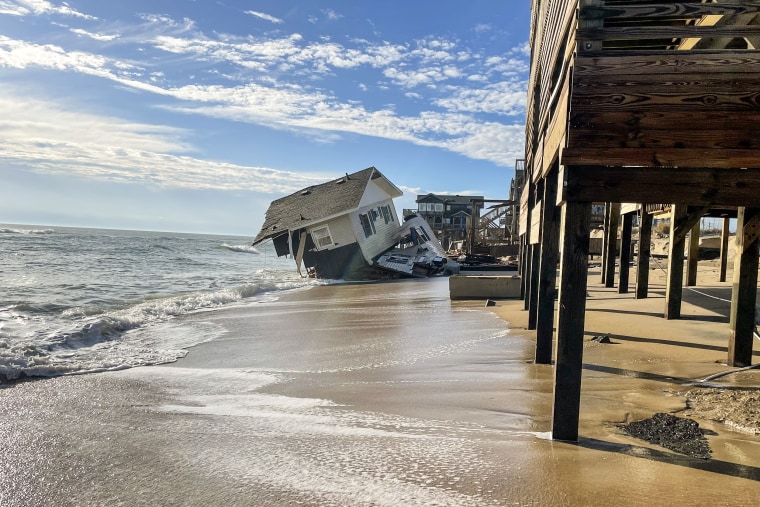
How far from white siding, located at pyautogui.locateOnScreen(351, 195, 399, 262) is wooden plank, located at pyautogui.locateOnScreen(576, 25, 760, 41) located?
23743mm

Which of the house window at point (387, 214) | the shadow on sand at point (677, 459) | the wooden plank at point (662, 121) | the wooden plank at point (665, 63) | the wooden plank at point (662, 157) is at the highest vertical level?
the house window at point (387, 214)

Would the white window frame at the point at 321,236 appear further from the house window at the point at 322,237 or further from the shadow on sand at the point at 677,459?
the shadow on sand at the point at 677,459

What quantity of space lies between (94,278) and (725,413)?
75.2ft

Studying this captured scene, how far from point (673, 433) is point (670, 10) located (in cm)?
308

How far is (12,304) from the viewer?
13320mm

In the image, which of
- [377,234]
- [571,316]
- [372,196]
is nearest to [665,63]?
[571,316]

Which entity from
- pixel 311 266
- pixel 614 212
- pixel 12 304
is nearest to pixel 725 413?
pixel 614 212

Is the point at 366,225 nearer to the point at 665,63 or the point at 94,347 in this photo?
the point at 94,347

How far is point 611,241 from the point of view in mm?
14750

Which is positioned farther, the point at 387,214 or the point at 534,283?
the point at 387,214

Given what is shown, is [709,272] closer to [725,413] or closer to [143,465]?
[725,413]

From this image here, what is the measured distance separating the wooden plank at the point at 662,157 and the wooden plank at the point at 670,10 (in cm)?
90

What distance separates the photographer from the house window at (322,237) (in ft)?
91.4

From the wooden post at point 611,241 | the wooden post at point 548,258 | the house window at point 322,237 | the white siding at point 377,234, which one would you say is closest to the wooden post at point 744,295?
the wooden post at point 548,258
